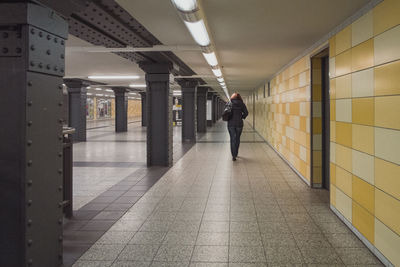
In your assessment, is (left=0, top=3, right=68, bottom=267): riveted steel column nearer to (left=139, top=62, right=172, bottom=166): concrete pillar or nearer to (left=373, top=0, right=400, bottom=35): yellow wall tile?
(left=373, top=0, right=400, bottom=35): yellow wall tile

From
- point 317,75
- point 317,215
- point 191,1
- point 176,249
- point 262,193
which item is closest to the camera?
point 191,1

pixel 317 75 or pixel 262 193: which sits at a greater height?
pixel 317 75

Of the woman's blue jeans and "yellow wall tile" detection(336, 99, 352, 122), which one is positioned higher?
"yellow wall tile" detection(336, 99, 352, 122)

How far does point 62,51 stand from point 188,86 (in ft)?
34.5

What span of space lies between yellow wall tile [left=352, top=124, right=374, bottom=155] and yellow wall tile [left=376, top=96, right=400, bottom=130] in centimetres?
19

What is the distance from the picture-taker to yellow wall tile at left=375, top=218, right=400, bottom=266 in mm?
2545

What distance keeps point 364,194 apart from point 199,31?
2.46 meters

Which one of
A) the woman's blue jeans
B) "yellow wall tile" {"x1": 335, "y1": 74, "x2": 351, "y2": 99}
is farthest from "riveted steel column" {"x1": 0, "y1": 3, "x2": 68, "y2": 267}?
the woman's blue jeans

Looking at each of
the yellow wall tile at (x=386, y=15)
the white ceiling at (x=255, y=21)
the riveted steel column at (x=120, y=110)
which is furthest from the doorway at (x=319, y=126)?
the riveted steel column at (x=120, y=110)

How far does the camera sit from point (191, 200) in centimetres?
478

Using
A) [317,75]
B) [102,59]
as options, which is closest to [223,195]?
[317,75]

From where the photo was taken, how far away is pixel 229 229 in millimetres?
3602

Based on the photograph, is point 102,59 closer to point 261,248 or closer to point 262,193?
point 262,193

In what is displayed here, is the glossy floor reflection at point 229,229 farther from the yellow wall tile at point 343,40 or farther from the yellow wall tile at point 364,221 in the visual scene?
the yellow wall tile at point 343,40
